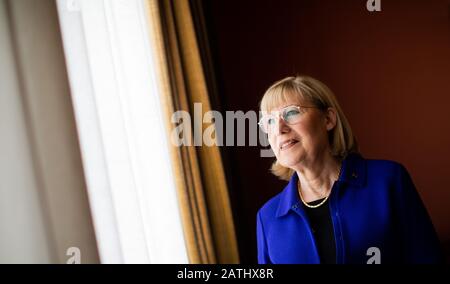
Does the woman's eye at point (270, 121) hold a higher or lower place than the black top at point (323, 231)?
higher

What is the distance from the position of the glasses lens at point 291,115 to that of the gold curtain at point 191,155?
20.7 inches

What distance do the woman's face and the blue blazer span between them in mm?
107

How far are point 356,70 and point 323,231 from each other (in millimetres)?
1110

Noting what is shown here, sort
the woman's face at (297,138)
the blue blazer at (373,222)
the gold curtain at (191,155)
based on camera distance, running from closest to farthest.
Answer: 1. the blue blazer at (373,222)
2. the woman's face at (297,138)
3. the gold curtain at (191,155)

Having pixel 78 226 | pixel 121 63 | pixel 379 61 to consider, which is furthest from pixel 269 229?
pixel 379 61

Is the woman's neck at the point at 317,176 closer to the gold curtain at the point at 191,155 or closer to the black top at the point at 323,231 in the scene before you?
the black top at the point at 323,231

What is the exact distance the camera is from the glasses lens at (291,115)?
1.12 m

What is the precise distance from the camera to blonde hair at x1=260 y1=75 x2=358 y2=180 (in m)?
1.13

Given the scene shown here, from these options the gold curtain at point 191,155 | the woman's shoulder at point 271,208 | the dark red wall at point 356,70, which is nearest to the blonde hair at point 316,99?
the woman's shoulder at point 271,208

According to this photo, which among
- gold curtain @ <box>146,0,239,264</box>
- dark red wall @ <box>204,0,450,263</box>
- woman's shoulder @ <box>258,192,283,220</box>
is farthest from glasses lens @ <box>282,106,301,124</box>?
dark red wall @ <box>204,0,450,263</box>

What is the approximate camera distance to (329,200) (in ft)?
3.47

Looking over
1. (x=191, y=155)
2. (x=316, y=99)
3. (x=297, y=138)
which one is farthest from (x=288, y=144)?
(x=191, y=155)

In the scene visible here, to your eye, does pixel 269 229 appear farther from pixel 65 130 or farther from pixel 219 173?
pixel 65 130

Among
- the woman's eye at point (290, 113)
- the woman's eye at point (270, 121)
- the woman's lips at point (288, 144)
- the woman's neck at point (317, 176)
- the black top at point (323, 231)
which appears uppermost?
the woman's eye at point (290, 113)
